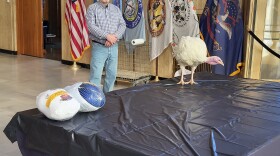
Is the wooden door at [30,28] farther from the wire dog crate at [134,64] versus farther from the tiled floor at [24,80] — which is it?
the wire dog crate at [134,64]

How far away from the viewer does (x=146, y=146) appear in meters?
1.65

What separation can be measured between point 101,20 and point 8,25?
5.43 meters

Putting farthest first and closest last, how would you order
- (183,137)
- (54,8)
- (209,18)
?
(54,8), (209,18), (183,137)

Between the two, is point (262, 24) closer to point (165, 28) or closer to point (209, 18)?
point (209, 18)

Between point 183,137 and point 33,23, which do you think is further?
point 33,23

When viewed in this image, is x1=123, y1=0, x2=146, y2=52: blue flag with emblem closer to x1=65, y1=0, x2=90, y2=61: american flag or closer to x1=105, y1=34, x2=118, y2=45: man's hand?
x1=65, y1=0, x2=90, y2=61: american flag

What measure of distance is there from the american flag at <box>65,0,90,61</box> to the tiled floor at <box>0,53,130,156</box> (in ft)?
1.35

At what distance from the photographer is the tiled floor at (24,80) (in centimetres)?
420

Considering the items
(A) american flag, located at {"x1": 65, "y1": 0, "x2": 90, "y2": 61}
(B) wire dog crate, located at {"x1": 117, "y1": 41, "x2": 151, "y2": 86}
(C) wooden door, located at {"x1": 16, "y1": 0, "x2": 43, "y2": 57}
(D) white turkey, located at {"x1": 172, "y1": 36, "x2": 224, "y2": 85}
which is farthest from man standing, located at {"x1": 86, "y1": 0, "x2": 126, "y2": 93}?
(C) wooden door, located at {"x1": 16, "y1": 0, "x2": 43, "y2": 57}

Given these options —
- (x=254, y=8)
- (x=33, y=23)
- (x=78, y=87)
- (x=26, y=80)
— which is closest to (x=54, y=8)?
(x=33, y=23)

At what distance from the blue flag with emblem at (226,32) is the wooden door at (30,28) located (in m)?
4.55

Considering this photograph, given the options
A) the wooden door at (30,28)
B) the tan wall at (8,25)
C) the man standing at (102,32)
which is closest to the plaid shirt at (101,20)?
the man standing at (102,32)

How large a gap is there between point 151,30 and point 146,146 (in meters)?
4.20

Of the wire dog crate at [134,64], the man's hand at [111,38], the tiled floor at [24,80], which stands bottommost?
the tiled floor at [24,80]
